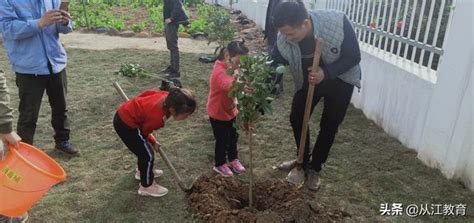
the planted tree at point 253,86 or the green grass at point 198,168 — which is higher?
the planted tree at point 253,86

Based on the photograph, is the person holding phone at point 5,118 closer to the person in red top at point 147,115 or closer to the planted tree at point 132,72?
the person in red top at point 147,115

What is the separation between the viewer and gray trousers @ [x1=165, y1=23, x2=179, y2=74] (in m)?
6.84

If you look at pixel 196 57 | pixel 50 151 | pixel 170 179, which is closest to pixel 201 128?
pixel 170 179

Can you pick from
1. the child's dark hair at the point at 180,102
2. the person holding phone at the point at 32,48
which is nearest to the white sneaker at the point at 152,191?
the child's dark hair at the point at 180,102

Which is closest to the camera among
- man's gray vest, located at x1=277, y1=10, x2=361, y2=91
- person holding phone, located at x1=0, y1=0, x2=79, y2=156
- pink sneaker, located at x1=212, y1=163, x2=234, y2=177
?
man's gray vest, located at x1=277, y1=10, x2=361, y2=91

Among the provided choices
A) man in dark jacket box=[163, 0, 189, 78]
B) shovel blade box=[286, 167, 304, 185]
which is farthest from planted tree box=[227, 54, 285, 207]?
man in dark jacket box=[163, 0, 189, 78]

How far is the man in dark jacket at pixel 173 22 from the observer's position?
21.9ft

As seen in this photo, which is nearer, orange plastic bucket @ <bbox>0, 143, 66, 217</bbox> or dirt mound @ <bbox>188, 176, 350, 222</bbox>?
orange plastic bucket @ <bbox>0, 143, 66, 217</bbox>

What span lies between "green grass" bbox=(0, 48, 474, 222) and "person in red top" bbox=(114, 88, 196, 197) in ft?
1.19

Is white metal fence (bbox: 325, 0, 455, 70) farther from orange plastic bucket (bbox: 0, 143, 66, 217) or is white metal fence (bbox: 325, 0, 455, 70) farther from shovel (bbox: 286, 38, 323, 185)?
orange plastic bucket (bbox: 0, 143, 66, 217)

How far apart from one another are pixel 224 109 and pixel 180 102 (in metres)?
0.61

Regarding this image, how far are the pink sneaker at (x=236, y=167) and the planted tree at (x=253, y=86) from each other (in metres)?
1.09

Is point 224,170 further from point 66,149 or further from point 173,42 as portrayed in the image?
point 173,42

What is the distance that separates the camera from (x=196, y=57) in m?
8.50
